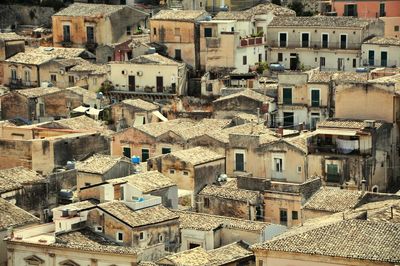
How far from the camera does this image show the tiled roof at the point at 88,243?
48.1m

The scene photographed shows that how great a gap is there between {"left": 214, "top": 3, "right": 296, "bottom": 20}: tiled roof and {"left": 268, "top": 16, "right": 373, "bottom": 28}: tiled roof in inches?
43.2

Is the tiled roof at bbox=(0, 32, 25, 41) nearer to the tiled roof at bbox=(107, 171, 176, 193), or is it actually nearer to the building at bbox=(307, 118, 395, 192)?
the building at bbox=(307, 118, 395, 192)

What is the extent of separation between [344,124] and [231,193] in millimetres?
6480

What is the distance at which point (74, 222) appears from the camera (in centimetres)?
5038

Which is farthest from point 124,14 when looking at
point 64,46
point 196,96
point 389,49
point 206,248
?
point 206,248

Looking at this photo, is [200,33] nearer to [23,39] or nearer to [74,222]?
[23,39]

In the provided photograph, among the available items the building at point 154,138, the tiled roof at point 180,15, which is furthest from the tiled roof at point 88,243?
the tiled roof at point 180,15

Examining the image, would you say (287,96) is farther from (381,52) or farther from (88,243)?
(88,243)

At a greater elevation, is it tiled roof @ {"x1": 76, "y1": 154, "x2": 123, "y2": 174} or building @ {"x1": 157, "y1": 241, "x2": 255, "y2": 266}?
tiled roof @ {"x1": 76, "y1": 154, "x2": 123, "y2": 174}

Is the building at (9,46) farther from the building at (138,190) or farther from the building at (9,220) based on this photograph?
the building at (9,220)

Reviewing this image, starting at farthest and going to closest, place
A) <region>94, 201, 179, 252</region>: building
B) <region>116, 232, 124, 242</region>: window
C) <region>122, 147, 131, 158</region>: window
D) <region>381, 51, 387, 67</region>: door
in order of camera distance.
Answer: <region>381, 51, 387, 67</region>: door → <region>122, 147, 131, 158</region>: window → <region>116, 232, 124, 242</region>: window → <region>94, 201, 179, 252</region>: building

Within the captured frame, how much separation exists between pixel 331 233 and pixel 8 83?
3480 centimetres

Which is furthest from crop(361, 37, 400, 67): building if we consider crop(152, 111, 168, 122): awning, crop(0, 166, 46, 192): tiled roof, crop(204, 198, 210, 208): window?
crop(0, 166, 46, 192): tiled roof

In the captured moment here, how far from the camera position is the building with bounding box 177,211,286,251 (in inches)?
2046
